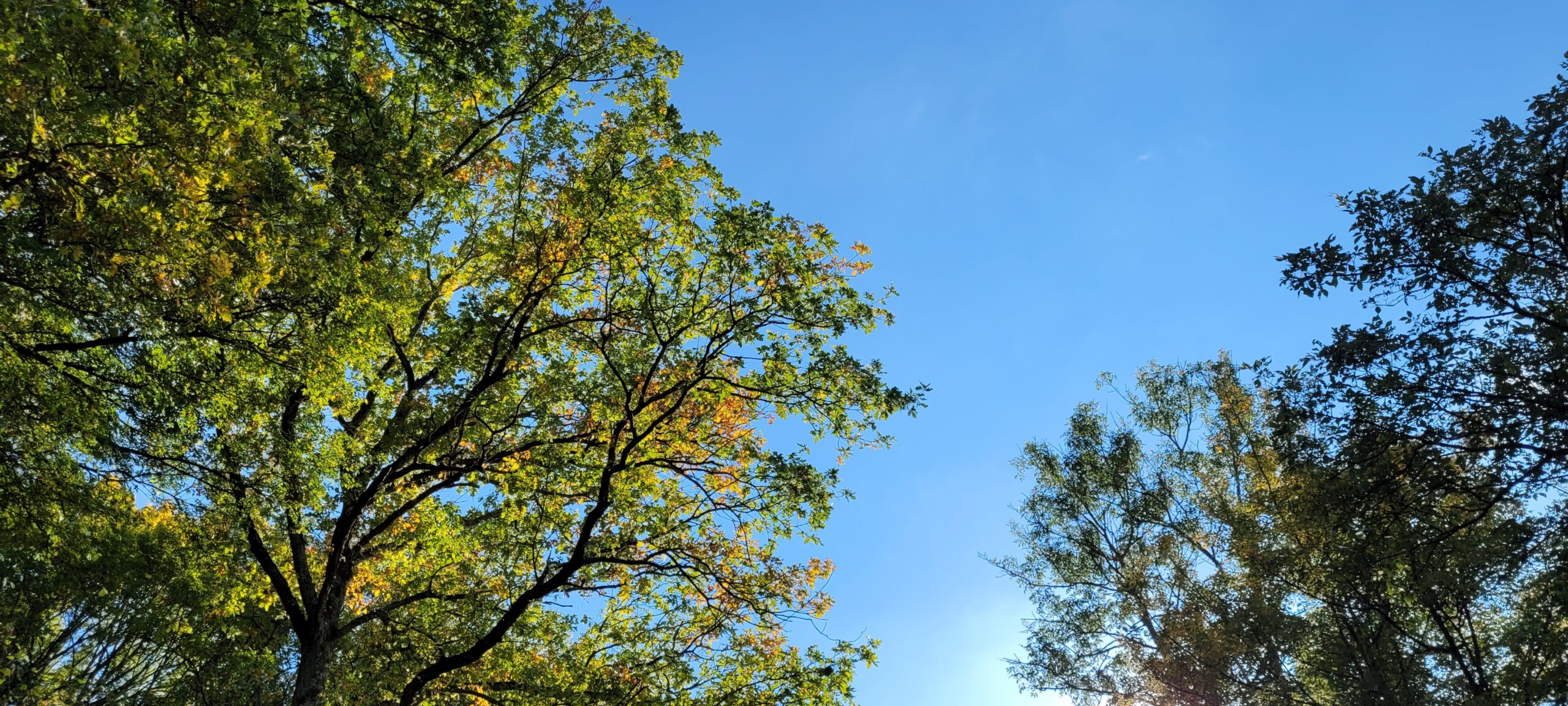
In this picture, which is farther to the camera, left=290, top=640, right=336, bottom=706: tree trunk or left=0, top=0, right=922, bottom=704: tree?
A: left=290, top=640, right=336, bottom=706: tree trunk

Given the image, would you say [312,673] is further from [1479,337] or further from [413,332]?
[1479,337]

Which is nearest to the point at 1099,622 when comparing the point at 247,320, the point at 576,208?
the point at 576,208

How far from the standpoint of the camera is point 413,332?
12086 mm

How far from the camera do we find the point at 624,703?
11266mm

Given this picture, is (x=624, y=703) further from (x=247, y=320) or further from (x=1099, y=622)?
(x=1099, y=622)

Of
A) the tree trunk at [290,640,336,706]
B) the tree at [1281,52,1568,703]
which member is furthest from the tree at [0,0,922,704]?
the tree at [1281,52,1568,703]

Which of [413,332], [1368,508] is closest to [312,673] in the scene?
[413,332]

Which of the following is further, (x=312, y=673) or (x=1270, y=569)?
(x=1270, y=569)

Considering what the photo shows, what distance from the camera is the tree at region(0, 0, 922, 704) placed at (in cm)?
562

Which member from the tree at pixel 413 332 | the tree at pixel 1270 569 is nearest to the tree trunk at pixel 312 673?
the tree at pixel 413 332

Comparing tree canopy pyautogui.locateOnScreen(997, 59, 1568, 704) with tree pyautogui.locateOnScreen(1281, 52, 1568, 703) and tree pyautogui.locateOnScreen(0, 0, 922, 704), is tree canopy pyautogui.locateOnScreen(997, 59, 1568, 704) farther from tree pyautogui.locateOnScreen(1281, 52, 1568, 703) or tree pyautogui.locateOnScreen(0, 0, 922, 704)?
tree pyautogui.locateOnScreen(0, 0, 922, 704)

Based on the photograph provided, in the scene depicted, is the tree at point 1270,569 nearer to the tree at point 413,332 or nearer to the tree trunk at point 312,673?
the tree at point 413,332

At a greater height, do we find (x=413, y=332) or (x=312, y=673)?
(x=413, y=332)

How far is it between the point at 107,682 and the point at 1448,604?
2889 cm
